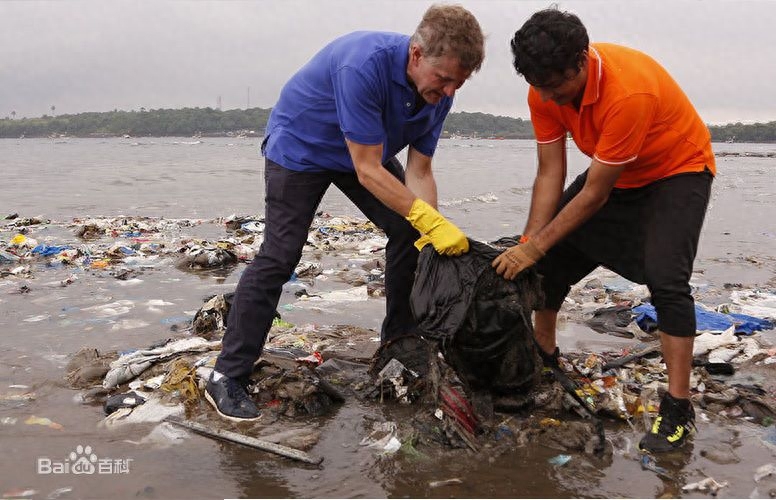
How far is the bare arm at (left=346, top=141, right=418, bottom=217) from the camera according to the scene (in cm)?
304

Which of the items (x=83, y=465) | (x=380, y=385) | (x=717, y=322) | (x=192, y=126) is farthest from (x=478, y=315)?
(x=192, y=126)

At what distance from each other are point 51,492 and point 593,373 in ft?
9.35

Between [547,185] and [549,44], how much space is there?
0.91 m

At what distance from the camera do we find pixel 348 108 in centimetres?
298

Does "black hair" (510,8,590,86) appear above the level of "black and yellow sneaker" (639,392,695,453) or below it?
above

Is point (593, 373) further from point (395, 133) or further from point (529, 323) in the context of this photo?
point (395, 133)

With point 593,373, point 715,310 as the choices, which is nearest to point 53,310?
point 593,373

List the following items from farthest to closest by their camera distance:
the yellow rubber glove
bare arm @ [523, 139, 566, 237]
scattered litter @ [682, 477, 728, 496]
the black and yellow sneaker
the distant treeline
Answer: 1. the distant treeline
2. bare arm @ [523, 139, 566, 237]
3. the yellow rubber glove
4. the black and yellow sneaker
5. scattered litter @ [682, 477, 728, 496]

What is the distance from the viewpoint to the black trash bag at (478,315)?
3002 mm

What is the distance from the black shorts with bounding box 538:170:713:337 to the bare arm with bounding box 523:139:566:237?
0.33ft

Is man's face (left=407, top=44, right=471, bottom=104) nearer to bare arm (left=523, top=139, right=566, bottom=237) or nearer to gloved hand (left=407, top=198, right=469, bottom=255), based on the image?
gloved hand (left=407, top=198, right=469, bottom=255)

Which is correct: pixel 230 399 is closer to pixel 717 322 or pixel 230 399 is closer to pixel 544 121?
pixel 544 121

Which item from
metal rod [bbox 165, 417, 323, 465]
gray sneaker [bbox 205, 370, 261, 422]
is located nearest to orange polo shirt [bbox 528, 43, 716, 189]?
metal rod [bbox 165, 417, 323, 465]

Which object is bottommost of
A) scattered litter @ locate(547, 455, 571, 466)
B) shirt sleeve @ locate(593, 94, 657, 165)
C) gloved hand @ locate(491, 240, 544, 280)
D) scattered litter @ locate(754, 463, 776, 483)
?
scattered litter @ locate(547, 455, 571, 466)
